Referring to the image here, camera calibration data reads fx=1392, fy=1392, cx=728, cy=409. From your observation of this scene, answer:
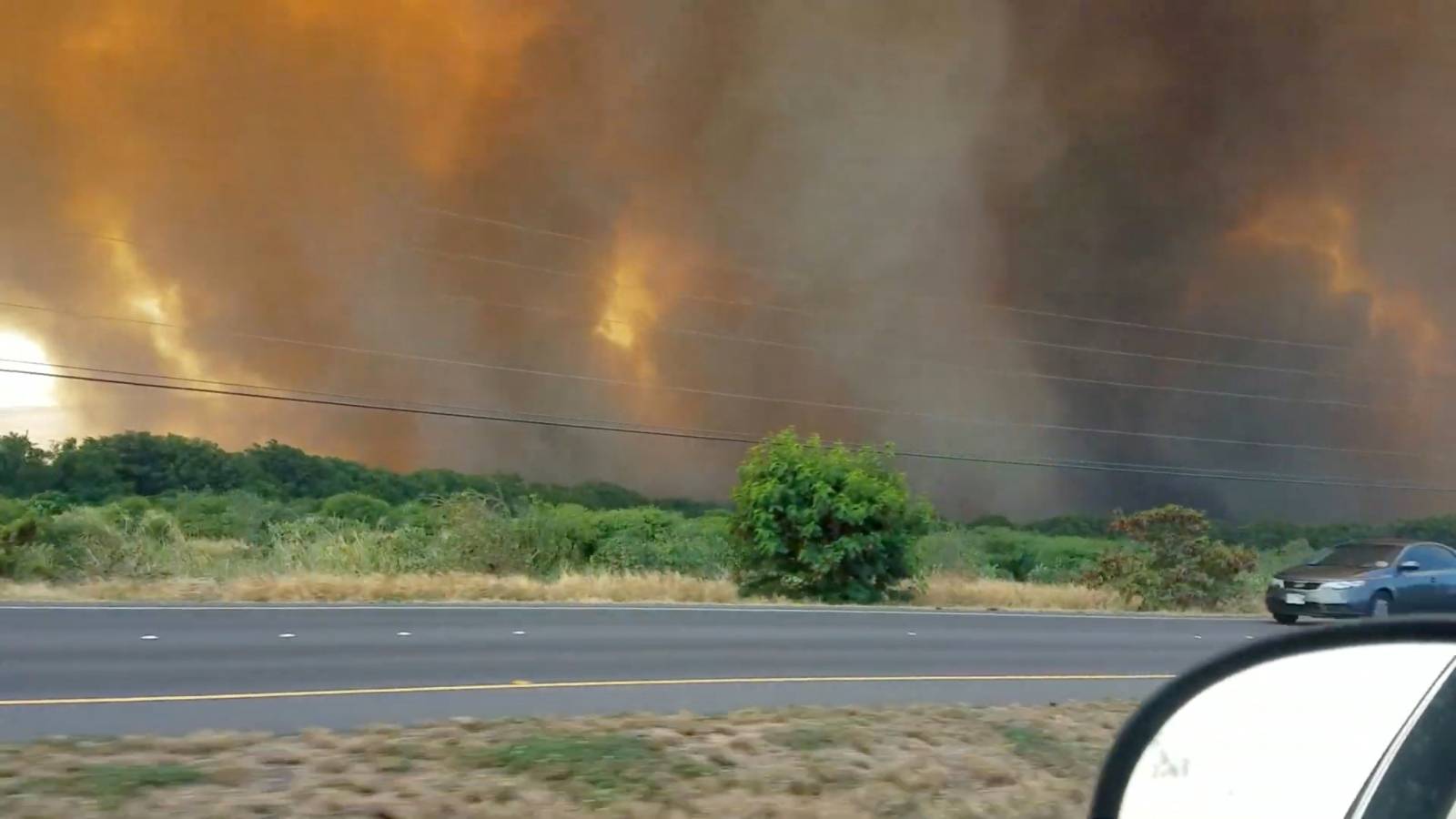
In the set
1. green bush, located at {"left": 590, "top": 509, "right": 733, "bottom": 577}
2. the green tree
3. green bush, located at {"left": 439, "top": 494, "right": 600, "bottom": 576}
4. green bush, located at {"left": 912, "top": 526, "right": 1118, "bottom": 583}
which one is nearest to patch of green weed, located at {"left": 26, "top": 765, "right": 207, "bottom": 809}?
green bush, located at {"left": 439, "top": 494, "right": 600, "bottom": 576}

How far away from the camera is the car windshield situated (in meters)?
21.4

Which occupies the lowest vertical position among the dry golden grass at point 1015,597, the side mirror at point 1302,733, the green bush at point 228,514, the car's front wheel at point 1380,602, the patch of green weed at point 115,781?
the dry golden grass at point 1015,597

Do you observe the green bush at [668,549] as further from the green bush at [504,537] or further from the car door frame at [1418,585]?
the car door frame at [1418,585]

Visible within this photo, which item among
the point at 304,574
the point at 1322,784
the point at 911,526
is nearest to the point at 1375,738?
the point at 1322,784

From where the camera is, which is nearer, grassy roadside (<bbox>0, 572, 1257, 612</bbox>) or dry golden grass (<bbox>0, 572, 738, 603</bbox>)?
dry golden grass (<bbox>0, 572, 738, 603</bbox>)

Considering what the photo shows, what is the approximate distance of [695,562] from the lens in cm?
3297

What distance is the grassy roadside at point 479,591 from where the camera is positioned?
2130 centimetres

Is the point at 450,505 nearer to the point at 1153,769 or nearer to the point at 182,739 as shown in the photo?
the point at 182,739

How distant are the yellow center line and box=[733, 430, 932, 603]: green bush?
1167 centimetres

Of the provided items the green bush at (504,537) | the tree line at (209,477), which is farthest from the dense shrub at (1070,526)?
the green bush at (504,537)

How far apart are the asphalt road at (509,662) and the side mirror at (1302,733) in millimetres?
4844

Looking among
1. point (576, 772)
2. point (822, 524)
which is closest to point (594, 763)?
point (576, 772)

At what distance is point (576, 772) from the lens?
7.27 m

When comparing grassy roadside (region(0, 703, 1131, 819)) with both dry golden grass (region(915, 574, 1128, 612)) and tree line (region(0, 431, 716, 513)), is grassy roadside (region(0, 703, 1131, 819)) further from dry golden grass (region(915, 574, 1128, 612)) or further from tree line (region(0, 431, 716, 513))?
tree line (region(0, 431, 716, 513))
